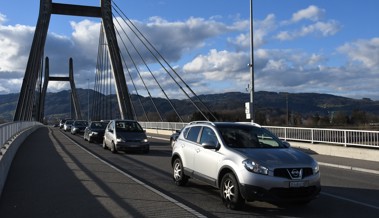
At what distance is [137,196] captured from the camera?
30.9ft

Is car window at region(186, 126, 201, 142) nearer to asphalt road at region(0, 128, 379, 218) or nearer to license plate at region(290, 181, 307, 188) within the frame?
asphalt road at region(0, 128, 379, 218)

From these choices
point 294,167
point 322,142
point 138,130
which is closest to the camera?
point 294,167

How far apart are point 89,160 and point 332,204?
10.2m

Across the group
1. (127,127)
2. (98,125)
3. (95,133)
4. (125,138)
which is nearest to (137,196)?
(125,138)

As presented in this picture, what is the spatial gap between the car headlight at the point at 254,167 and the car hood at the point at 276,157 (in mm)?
62

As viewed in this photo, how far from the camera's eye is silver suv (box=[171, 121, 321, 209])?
25.7ft

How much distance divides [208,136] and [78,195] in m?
2.96

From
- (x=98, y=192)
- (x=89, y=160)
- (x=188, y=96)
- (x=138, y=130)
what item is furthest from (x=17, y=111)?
(x=98, y=192)

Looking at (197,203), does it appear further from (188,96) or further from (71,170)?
(188,96)

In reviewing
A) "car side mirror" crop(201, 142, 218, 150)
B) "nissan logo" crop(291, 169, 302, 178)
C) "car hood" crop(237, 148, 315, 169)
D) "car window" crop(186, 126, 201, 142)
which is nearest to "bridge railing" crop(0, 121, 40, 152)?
"car window" crop(186, 126, 201, 142)

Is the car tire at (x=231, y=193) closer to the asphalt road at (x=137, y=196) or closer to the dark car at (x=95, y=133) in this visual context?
the asphalt road at (x=137, y=196)

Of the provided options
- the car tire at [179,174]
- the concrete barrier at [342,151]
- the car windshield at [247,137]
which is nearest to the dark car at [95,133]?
the concrete barrier at [342,151]

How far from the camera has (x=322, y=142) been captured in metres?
20.7

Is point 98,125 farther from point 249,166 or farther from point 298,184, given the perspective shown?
point 298,184
